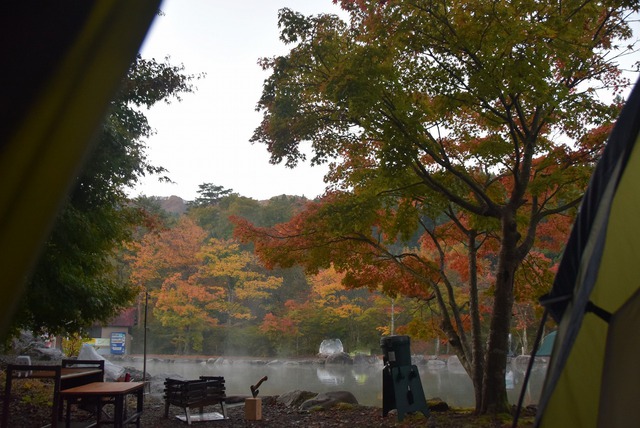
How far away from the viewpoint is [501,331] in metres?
6.17

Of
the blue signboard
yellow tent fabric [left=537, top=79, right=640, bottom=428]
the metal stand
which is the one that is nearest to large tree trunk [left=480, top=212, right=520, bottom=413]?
the metal stand

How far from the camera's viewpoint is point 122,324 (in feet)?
76.8

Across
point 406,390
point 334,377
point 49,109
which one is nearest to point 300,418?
point 406,390

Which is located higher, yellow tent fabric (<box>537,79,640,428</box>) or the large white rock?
yellow tent fabric (<box>537,79,640,428</box>)

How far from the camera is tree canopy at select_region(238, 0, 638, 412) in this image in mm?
5496

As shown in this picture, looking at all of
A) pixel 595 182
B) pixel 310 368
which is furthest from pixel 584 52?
pixel 310 368

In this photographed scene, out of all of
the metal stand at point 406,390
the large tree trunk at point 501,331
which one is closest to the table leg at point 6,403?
the metal stand at point 406,390

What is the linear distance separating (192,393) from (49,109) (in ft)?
20.2

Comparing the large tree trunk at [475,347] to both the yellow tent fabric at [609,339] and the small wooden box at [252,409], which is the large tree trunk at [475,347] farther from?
the yellow tent fabric at [609,339]

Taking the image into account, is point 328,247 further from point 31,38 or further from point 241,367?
point 241,367

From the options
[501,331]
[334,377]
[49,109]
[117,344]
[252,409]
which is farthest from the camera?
[117,344]

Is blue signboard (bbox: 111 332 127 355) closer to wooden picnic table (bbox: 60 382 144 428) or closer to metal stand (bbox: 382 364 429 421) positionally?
wooden picnic table (bbox: 60 382 144 428)

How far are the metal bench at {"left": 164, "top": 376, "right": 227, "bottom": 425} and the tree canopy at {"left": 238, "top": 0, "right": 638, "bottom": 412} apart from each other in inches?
74.1

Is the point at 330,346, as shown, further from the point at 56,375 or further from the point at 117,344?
the point at 56,375
